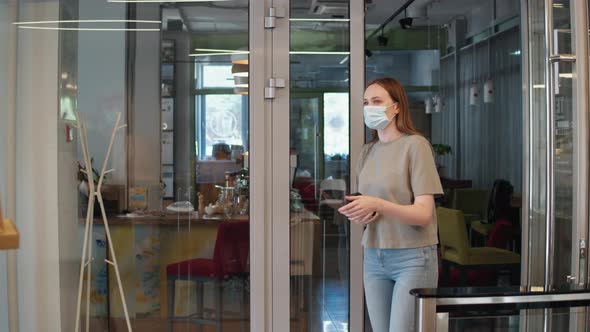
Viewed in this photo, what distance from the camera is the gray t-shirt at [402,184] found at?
3.12m

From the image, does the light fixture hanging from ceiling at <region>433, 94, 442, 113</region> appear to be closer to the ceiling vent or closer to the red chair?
the ceiling vent

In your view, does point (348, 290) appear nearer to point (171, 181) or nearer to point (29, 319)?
point (171, 181)

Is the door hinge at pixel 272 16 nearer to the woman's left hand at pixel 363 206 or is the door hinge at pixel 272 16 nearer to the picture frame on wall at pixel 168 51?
the picture frame on wall at pixel 168 51

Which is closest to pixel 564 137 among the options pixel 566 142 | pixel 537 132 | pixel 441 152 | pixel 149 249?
pixel 566 142

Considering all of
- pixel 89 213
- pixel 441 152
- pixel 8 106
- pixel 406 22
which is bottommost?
pixel 89 213

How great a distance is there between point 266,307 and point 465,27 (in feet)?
5.93

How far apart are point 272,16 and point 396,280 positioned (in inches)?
60.3

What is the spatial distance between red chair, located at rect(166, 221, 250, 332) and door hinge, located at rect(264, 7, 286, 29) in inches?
40.4

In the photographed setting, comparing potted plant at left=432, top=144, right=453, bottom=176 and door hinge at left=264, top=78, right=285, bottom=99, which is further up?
door hinge at left=264, top=78, right=285, bottom=99

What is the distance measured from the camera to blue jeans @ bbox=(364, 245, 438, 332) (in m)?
3.15

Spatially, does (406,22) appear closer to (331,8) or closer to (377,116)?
(331,8)

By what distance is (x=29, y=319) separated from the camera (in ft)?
12.7

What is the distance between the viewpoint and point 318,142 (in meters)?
3.92

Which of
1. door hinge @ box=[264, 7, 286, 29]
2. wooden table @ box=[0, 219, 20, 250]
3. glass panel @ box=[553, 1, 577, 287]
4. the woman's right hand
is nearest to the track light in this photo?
door hinge @ box=[264, 7, 286, 29]
